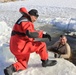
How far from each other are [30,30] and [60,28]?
6120mm

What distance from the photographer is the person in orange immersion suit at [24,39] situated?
4.79 metres

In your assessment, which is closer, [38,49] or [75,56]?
[38,49]

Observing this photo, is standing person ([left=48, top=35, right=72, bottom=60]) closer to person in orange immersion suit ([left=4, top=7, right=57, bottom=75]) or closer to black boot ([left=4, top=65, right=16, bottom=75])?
person in orange immersion suit ([left=4, top=7, right=57, bottom=75])

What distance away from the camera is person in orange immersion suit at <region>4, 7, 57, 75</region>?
4.79m

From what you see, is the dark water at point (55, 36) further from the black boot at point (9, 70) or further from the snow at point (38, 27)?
the black boot at point (9, 70)

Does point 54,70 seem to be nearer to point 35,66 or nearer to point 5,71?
point 35,66

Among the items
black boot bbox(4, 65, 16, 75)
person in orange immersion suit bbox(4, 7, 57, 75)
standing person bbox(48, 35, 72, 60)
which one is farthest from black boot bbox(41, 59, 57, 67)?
standing person bbox(48, 35, 72, 60)

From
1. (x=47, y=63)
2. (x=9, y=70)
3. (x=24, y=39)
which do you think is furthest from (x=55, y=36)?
(x=9, y=70)

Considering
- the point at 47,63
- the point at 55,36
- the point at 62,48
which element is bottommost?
the point at 55,36

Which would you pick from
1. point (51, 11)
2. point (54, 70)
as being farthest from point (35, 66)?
point (51, 11)

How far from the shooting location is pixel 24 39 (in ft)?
16.3

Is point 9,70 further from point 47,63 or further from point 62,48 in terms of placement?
point 62,48

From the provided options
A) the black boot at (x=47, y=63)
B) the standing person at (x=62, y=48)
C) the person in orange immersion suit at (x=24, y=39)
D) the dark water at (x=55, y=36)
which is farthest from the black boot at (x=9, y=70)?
the dark water at (x=55, y=36)

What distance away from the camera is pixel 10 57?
579 centimetres
